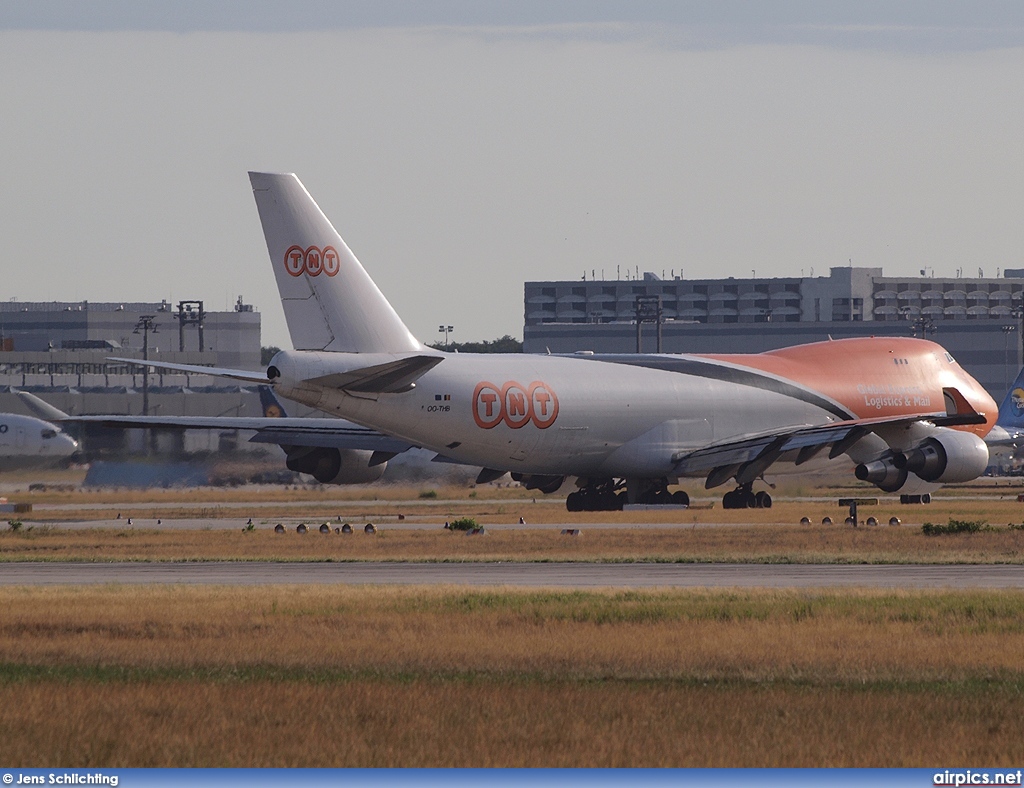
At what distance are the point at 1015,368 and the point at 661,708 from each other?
149 meters

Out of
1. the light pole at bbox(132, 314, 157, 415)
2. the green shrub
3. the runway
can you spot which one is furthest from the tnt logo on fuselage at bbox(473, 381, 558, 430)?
the light pole at bbox(132, 314, 157, 415)

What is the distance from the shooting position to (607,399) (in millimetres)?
56406

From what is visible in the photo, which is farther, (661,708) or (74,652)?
(74,652)

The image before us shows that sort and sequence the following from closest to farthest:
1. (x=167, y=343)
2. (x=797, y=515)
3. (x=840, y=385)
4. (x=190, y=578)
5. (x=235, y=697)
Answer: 1. (x=235, y=697)
2. (x=190, y=578)
3. (x=797, y=515)
4. (x=840, y=385)
5. (x=167, y=343)

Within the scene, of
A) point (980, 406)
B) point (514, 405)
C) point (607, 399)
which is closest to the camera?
point (514, 405)

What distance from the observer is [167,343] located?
193250mm

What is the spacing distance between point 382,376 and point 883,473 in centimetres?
1855

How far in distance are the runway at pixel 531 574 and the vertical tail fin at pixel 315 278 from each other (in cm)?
1116

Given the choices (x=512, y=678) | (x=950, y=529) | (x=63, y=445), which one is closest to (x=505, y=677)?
(x=512, y=678)

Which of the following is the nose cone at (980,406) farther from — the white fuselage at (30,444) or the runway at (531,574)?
the white fuselage at (30,444)

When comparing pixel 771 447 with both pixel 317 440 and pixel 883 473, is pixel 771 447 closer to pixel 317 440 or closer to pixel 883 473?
pixel 883 473

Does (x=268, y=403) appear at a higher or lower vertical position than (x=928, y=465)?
higher

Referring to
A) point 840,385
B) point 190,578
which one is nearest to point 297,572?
point 190,578

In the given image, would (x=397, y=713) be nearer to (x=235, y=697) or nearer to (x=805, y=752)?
(x=235, y=697)
